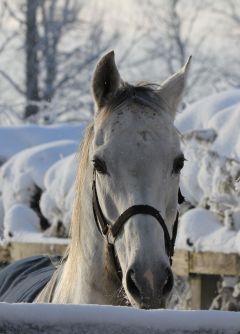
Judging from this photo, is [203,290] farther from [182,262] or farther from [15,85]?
[15,85]

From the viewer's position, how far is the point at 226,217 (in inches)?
292

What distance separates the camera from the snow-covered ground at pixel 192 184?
7453 millimetres

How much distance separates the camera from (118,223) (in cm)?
388

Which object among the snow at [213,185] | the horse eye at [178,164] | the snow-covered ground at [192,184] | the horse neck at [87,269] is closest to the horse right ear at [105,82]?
the horse neck at [87,269]

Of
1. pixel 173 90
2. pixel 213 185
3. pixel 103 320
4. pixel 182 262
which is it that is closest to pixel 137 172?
pixel 173 90

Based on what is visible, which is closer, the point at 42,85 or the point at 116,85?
the point at 116,85

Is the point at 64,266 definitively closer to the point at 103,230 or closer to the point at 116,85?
the point at 103,230

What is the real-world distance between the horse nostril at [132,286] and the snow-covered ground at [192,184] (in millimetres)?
2454

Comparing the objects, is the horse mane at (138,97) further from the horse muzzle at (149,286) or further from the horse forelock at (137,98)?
the horse muzzle at (149,286)

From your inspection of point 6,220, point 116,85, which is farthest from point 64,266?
point 6,220

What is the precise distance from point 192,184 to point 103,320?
5904 millimetres

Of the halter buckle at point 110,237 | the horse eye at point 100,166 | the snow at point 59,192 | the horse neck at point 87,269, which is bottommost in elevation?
the snow at point 59,192

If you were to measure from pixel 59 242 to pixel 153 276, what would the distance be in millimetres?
5273

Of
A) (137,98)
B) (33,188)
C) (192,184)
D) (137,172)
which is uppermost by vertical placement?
(137,98)
